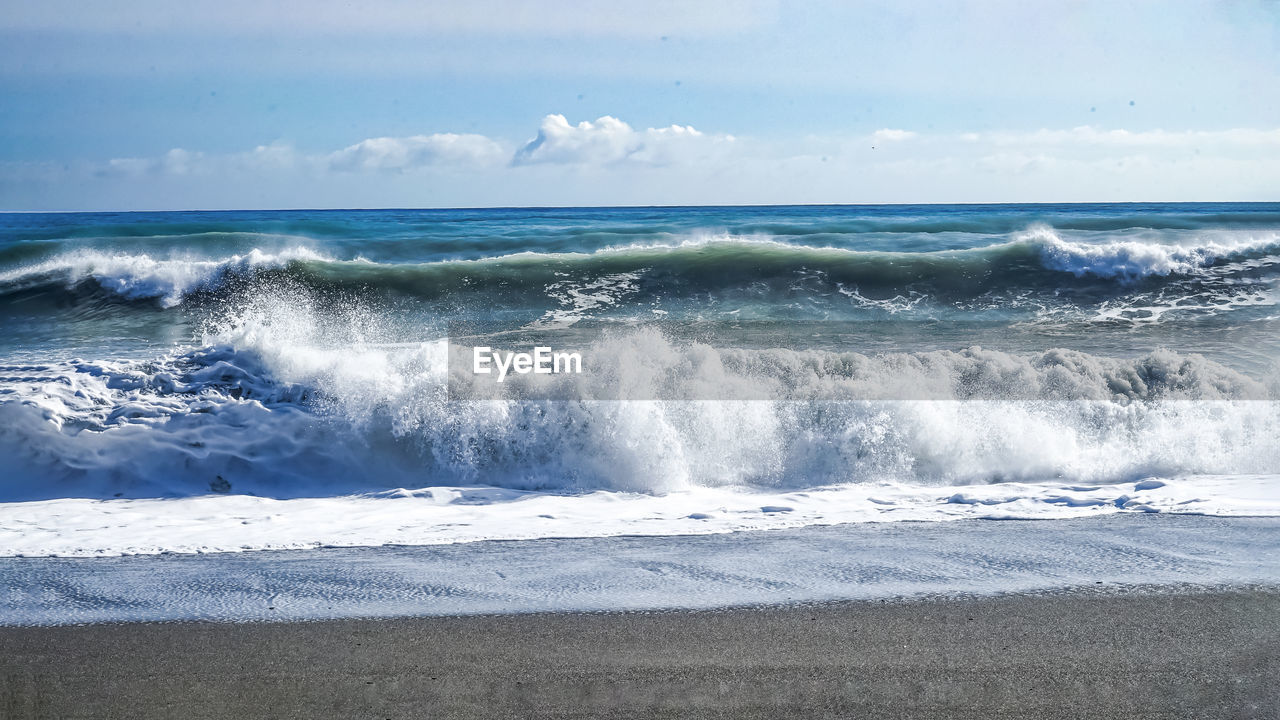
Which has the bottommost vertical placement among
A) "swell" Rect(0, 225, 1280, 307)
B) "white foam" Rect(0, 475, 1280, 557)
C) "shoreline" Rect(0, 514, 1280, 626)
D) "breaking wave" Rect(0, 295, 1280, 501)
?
"white foam" Rect(0, 475, 1280, 557)

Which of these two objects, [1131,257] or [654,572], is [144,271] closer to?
[654,572]

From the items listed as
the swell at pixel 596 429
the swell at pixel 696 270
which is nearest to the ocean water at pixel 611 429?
the swell at pixel 596 429

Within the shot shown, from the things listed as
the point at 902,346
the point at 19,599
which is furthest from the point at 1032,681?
the point at 902,346

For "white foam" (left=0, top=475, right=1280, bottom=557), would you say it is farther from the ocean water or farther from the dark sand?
the dark sand

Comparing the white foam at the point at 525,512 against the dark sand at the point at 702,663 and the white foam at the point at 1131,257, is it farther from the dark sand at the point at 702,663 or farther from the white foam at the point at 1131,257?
the white foam at the point at 1131,257

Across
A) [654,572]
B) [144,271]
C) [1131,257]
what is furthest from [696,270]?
[654,572]

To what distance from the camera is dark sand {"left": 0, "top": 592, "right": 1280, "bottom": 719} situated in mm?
2514

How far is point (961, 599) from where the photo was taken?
3.25 m

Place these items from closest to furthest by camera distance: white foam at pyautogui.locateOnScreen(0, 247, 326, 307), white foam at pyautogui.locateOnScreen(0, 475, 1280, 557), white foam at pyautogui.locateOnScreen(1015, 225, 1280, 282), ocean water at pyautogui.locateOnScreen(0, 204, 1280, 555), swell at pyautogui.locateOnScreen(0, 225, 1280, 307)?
1. white foam at pyautogui.locateOnScreen(0, 475, 1280, 557)
2. ocean water at pyautogui.locateOnScreen(0, 204, 1280, 555)
3. white foam at pyautogui.locateOnScreen(0, 247, 326, 307)
4. swell at pyautogui.locateOnScreen(0, 225, 1280, 307)
5. white foam at pyautogui.locateOnScreen(1015, 225, 1280, 282)

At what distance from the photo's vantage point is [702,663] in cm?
274

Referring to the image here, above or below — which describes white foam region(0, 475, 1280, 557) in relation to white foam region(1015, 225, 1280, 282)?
below

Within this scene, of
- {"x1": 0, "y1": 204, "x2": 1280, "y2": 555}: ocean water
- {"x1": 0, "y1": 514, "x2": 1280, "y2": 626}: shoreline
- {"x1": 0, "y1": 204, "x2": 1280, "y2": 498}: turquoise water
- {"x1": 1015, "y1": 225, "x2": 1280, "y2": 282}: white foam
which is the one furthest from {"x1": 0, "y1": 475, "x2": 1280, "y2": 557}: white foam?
{"x1": 1015, "y1": 225, "x2": 1280, "y2": 282}: white foam

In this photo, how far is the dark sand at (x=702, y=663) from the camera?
8.25ft

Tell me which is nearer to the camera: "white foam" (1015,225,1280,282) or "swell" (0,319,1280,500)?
"swell" (0,319,1280,500)
